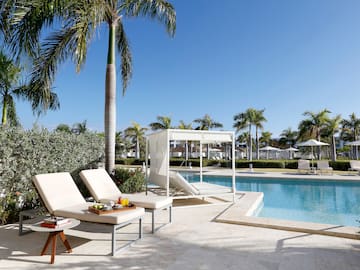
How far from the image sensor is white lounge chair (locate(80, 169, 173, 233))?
493 centimetres

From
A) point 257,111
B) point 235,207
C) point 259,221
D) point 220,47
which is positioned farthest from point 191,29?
point 257,111

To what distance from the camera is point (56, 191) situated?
177 inches

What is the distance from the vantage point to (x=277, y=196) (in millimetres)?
10734

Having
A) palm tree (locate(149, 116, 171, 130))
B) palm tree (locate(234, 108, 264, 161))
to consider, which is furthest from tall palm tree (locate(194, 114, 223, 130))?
palm tree (locate(149, 116, 171, 130))

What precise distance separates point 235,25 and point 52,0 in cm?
1011

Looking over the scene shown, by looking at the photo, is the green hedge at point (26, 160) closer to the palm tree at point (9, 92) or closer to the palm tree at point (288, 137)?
the palm tree at point (9, 92)

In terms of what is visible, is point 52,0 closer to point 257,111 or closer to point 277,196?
point 277,196

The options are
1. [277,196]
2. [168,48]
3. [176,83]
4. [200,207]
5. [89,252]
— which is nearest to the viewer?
[89,252]

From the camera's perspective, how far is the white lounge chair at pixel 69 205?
12.3 feet

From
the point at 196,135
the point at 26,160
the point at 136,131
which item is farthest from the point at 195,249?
the point at 136,131

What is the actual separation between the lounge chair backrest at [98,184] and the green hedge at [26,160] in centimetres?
173

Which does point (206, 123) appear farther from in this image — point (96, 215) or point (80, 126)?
point (96, 215)

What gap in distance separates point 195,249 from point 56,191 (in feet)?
9.00

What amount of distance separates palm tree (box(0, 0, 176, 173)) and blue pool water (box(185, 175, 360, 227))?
5.43 metres
